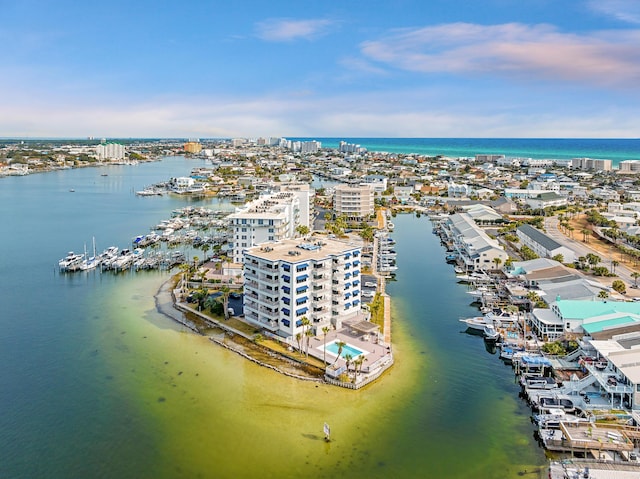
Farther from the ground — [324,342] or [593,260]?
[593,260]

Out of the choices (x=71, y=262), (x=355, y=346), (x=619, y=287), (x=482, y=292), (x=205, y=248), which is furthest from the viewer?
(x=205, y=248)

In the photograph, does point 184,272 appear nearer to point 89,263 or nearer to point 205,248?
point 205,248

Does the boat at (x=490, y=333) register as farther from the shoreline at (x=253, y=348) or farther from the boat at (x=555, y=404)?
the boat at (x=555, y=404)

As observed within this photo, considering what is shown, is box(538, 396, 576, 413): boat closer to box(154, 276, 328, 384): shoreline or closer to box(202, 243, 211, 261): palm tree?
box(154, 276, 328, 384): shoreline

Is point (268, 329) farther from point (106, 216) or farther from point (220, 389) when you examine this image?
point (106, 216)

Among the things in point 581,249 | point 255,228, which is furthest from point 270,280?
point 581,249

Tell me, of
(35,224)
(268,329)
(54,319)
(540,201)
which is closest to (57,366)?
(54,319)
